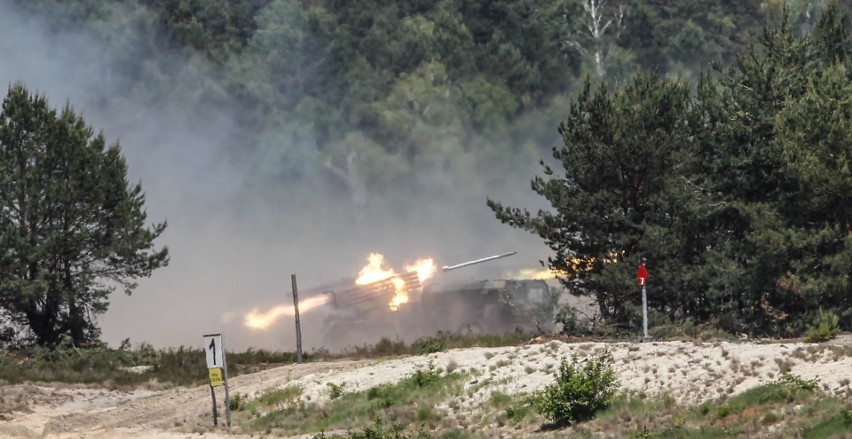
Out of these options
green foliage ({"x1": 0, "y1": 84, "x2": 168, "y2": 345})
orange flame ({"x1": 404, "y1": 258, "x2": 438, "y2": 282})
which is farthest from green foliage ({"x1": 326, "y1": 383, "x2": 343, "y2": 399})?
orange flame ({"x1": 404, "y1": 258, "x2": 438, "y2": 282})

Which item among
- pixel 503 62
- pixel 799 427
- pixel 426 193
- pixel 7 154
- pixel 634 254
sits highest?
pixel 503 62

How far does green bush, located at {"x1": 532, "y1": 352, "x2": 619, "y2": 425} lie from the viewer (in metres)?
31.1

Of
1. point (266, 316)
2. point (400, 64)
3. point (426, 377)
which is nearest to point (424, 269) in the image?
point (266, 316)

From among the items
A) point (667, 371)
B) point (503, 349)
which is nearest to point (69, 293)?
point (503, 349)

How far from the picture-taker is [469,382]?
36.7 m

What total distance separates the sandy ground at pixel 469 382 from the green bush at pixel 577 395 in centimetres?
85

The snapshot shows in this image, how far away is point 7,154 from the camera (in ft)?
194

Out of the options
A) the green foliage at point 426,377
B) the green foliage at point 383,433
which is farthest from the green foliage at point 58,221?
the green foliage at point 383,433

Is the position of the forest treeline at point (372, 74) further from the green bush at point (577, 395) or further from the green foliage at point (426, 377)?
the green bush at point (577, 395)

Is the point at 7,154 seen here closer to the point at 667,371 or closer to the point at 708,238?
the point at 708,238

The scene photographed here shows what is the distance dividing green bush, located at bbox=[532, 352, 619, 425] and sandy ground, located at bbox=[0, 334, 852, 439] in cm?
85

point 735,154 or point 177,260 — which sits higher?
point 177,260

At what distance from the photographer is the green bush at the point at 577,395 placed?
31.1m

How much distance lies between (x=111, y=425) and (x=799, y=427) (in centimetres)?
2001
